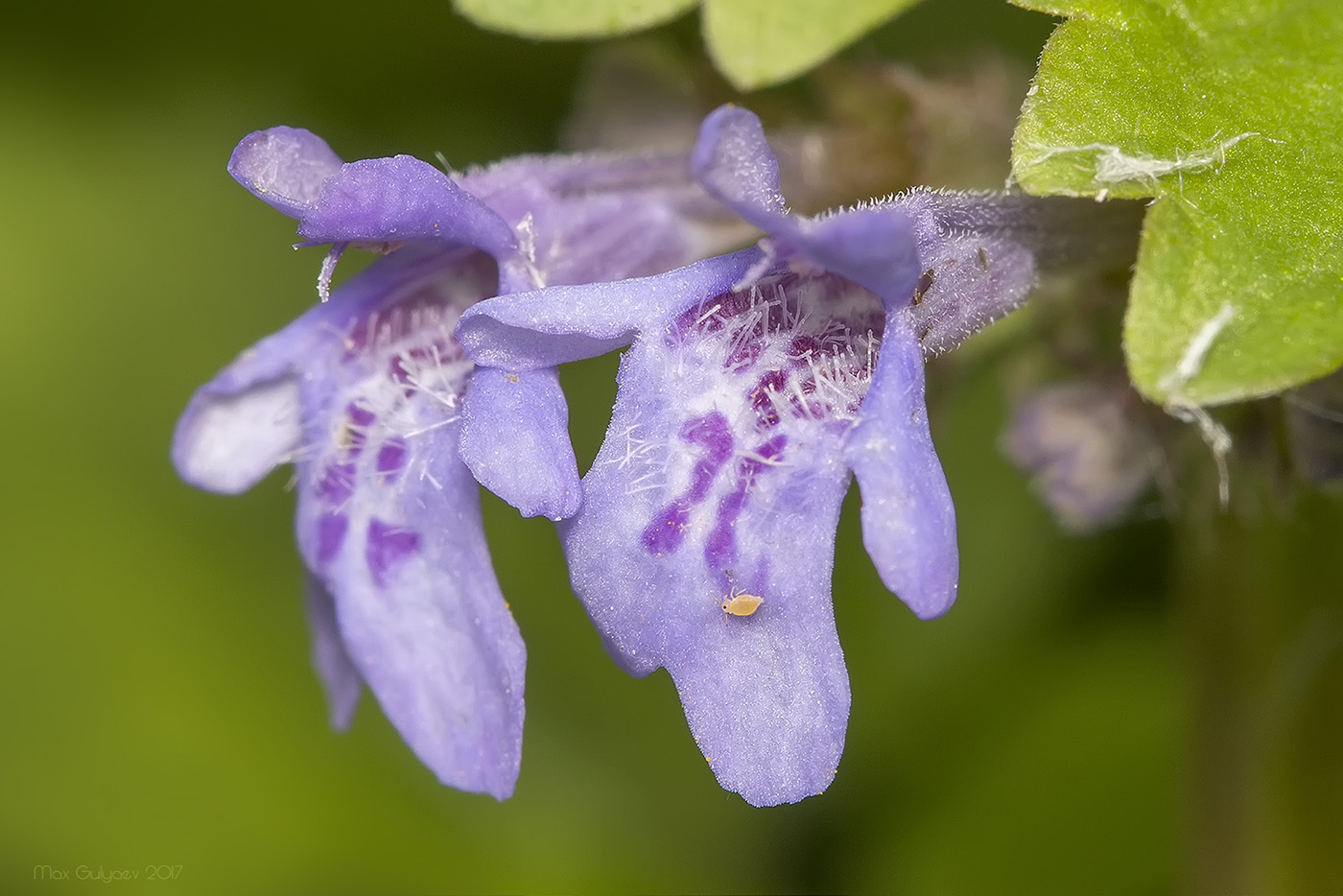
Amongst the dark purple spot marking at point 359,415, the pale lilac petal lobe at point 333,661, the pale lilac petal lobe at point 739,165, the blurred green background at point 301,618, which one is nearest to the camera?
the pale lilac petal lobe at point 739,165

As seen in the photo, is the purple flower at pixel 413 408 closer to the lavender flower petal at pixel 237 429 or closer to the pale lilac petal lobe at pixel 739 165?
the lavender flower petal at pixel 237 429

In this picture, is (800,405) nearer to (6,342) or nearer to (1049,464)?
(1049,464)

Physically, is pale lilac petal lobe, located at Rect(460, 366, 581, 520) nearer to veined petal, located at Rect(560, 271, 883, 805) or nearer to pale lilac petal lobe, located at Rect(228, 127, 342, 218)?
veined petal, located at Rect(560, 271, 883, 805)

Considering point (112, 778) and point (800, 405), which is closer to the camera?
point (800, 405)

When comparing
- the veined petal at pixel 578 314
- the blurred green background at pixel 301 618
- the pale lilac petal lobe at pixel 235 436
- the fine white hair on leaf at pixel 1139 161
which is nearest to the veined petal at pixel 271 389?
the pale lilac petal lobe at pixel 235 436

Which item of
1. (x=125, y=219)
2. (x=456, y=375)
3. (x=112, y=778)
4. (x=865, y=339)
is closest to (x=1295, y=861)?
(x=865, y=339)

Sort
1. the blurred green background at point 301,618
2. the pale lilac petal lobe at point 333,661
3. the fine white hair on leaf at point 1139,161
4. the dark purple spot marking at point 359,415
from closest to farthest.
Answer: the fine white hair on leaf at point 1139,161
the dark purple spot marking at point 359,415
the pale lilac petal lobe at point 333,661
the blurred green background at point 301,618
